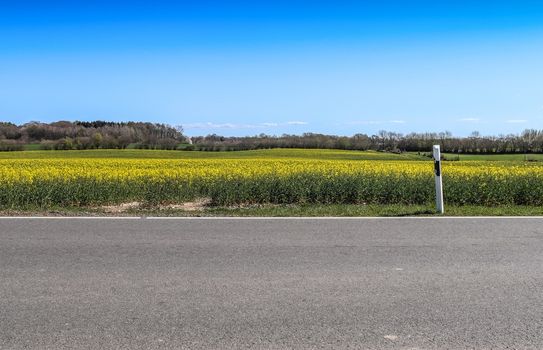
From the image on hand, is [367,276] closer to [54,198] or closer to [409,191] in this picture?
[409,191]

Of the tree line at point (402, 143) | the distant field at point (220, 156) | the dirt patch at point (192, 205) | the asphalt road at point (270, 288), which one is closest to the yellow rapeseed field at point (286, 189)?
the dirt patch at point (192, 205)

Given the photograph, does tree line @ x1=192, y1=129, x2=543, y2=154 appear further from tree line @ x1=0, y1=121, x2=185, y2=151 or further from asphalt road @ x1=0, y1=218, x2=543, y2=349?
asphalt road @ x1=0, y1=218, x2=543, y2=349

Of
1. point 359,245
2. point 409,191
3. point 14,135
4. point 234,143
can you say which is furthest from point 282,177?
point 14,135

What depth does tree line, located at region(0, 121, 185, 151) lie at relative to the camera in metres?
70.0

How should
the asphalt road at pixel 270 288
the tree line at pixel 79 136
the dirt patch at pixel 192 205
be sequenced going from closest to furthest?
Answer: the asphalt road at pixel 270 288 < the dirt patch at pixel 192 205 < the tree line at pixel 79 136

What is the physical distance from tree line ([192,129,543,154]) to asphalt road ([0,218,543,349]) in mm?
64222

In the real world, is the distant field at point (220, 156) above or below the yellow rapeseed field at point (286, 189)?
above

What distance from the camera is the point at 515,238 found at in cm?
765

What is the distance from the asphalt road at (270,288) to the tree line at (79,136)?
216 ft

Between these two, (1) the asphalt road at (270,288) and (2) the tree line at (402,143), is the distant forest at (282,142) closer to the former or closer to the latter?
(2) the tree line at (402,143)

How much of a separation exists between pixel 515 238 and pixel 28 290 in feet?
21.4

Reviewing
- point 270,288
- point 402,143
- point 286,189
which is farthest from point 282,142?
point 270,288

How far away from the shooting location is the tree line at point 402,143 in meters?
72.0

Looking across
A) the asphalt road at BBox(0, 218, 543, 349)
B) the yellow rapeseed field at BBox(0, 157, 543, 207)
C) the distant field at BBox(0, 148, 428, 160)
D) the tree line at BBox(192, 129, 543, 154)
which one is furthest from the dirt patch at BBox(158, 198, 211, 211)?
the tree line at BBox(192, 129, 543, 154)
